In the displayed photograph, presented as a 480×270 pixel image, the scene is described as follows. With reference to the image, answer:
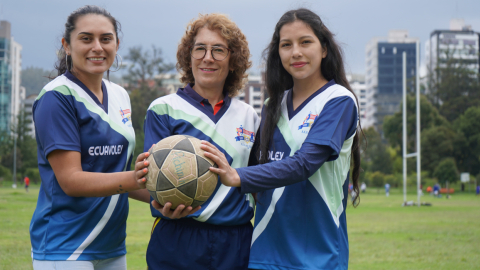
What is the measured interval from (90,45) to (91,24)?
154mm

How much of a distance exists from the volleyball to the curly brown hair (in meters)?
1.16

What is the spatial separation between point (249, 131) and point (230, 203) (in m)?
0.62

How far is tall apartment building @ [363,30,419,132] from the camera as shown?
130750 millimetres

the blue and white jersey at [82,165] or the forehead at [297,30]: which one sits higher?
the forehead at [297,30]

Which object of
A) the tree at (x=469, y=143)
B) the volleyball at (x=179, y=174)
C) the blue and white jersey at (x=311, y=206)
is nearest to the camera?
the volleyball at (x=179, y=174)

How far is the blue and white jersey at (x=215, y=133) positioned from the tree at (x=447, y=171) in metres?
56.0

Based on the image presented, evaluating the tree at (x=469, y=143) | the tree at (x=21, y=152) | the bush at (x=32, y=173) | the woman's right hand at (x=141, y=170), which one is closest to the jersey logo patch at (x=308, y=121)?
the woman's right hand at (x=141, y=170)

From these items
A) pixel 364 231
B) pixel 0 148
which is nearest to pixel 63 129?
pixel 364 231

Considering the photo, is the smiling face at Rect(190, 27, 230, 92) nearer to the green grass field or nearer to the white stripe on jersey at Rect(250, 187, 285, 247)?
the white stripe on jersey at Rect(250, 187, 285, 247)

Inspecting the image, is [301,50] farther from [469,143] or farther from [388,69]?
[388,69]

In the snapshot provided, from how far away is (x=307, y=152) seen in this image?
10.3 ft

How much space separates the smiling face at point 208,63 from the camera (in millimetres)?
3840

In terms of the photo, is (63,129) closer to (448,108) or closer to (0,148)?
(0,148)

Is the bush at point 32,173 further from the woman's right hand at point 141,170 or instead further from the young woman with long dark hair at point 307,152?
the woman's right hand at point 141,170
